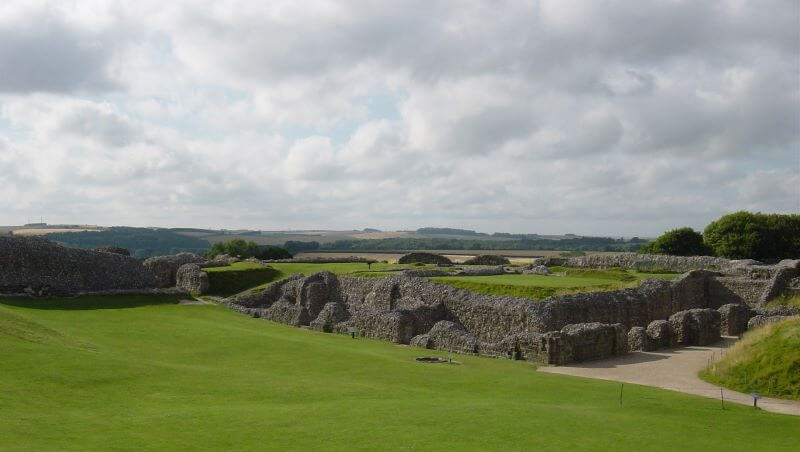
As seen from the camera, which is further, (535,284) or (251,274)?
(251,274)

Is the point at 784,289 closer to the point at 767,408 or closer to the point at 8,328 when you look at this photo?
the point at 767,408

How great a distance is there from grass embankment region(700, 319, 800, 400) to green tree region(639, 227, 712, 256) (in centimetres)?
4539

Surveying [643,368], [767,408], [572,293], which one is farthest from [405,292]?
[767,408]

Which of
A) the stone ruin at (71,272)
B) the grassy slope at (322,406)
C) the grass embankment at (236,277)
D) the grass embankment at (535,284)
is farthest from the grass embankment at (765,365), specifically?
the stone ruin at (71,272)

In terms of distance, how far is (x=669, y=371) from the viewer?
2222 cm

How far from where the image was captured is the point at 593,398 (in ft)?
53.9

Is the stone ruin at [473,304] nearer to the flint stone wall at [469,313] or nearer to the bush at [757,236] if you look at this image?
the flint stone wall at [469,313]

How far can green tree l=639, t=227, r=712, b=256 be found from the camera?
6544 cm

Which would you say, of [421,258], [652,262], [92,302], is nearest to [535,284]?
[652,262]

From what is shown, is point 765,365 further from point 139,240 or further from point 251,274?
point 139,240

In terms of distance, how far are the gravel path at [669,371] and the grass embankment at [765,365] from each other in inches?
22.7

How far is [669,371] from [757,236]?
153 feet

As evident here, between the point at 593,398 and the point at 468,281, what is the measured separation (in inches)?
733

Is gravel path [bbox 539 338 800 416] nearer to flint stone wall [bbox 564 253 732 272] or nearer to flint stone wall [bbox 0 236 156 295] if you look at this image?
flint stone wall [bbox 564 253 732 272]
